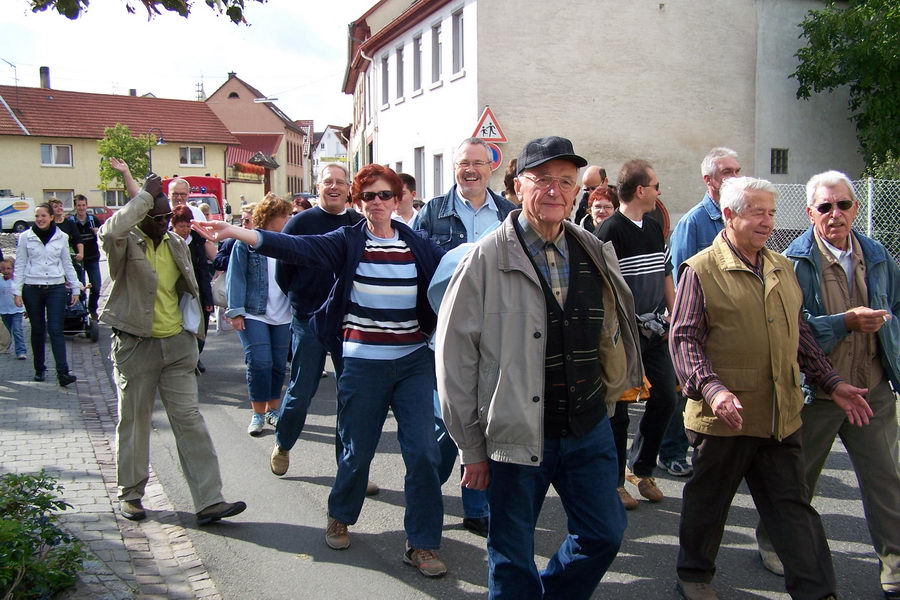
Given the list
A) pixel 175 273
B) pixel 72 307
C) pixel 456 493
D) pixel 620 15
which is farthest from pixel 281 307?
pixel 620 15

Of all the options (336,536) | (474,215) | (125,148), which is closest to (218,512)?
(336,536)

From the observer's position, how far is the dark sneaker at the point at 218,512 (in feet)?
17.0

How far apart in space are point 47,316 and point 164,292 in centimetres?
506

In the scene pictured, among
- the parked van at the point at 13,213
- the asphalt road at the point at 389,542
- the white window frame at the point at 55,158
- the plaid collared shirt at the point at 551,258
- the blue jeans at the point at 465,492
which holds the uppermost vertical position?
the white window frame at the point at 55,158

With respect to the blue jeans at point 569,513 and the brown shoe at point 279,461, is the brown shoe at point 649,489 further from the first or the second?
the brown shoe at point 279,461

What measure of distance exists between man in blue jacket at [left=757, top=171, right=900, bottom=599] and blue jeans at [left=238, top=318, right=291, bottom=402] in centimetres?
466

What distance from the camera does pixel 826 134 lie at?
28.6 m

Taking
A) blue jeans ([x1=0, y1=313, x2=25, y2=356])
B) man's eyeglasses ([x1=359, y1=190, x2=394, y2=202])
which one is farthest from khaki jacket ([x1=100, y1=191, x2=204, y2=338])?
blue jeans ([x1=0, y1=313, x2=25, y2=356])

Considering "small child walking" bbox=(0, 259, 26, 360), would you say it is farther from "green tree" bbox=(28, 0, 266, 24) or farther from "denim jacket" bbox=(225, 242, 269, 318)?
"green tree" bbox=(28, 0, 266, 24)

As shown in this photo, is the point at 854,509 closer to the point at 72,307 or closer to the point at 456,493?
the point at 456,493

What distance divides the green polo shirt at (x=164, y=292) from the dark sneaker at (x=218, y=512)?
1109 mm

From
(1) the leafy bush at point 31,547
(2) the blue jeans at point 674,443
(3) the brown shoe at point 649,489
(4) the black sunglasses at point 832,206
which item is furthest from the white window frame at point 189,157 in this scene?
(4) the black sunglasses at point 832,206

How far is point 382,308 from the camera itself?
4516 millimetres

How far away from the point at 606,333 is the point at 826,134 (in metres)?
28.4
